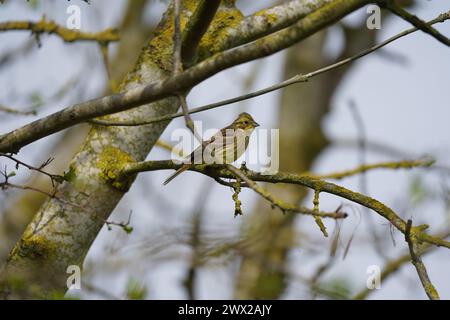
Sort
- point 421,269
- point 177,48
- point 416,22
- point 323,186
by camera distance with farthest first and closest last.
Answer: point 323,186, point 177,48, point 421,269, point 416,22

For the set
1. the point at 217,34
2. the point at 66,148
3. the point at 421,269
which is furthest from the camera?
the point at 66,148

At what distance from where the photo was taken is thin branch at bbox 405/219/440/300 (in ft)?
10.4

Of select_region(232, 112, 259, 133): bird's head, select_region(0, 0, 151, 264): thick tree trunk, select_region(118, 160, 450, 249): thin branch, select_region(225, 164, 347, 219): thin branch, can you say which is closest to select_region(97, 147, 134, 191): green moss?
select_region(118, 160, 450, 249): thin branch

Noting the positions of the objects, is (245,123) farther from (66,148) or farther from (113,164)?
(66,148)

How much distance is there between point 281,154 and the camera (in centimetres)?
1165

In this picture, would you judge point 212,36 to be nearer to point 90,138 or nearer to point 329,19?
point 90,138

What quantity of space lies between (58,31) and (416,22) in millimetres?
3776

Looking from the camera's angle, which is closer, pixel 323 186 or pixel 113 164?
pixel 323 186

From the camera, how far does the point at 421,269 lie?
3273 mm

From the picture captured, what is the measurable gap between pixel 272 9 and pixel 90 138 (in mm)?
1326

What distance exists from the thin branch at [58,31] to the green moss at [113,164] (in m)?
1.71

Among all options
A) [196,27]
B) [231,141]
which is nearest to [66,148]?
[231,141]
